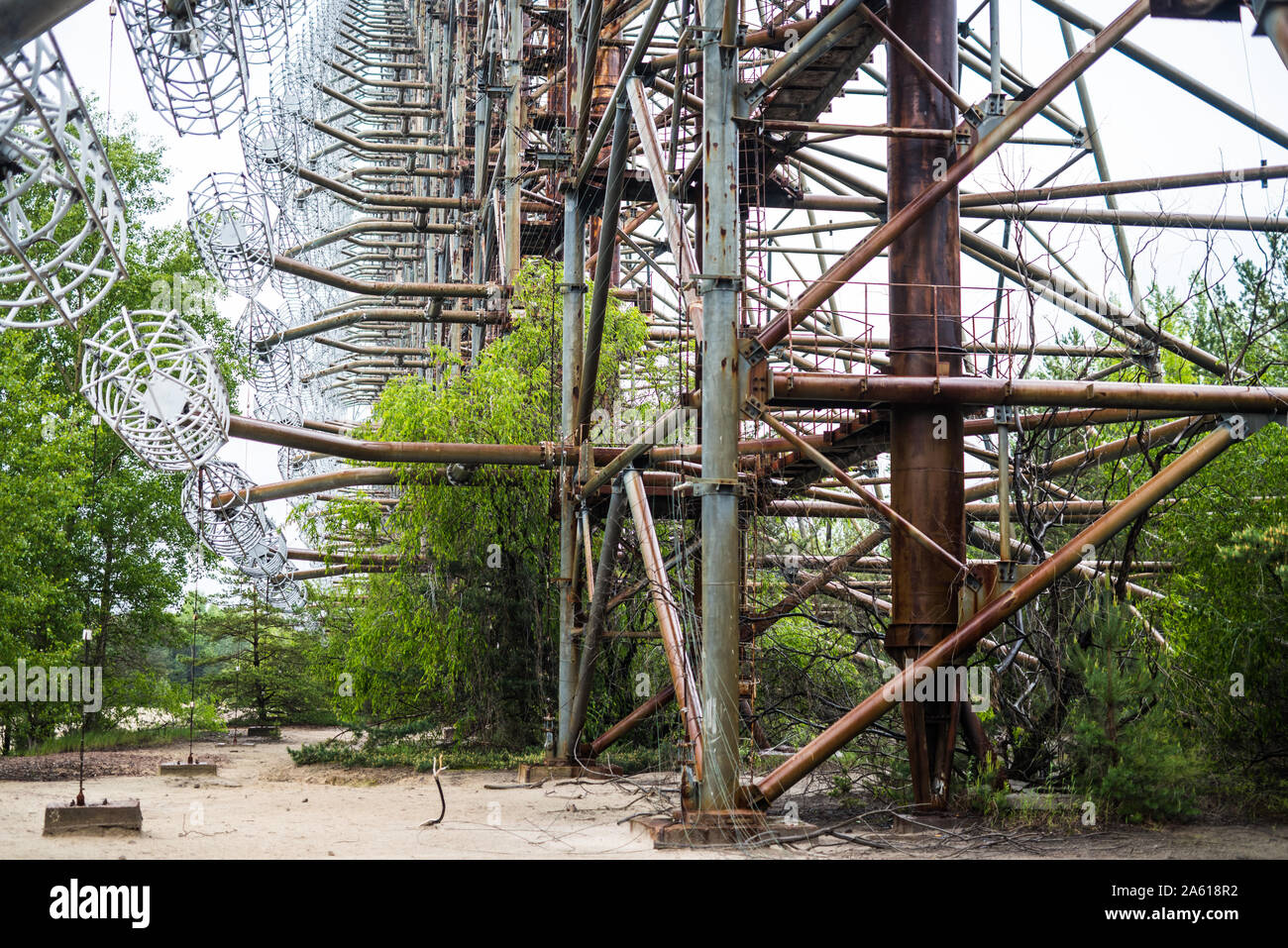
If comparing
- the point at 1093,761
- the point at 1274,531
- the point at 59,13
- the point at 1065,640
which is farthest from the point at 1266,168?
the point at 59,13

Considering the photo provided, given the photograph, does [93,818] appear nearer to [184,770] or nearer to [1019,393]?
[184,770]

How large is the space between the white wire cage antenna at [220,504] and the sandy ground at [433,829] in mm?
3649

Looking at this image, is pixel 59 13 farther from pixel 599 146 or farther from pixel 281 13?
pixel 599 146

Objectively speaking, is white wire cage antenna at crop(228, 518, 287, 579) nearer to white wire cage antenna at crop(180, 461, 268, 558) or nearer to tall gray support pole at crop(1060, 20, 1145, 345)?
white wire cage antenna at crop(180, 461, 268, 558)

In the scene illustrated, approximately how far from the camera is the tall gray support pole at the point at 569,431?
18.1 meters

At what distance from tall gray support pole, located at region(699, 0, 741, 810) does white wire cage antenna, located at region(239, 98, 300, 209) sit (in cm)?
934

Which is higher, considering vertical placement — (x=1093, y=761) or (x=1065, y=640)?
(x=1065, y=640)

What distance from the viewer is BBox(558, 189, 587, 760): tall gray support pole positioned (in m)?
18.1

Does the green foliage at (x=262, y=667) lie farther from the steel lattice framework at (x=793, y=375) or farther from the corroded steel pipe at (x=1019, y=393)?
the corroded steel pipe at (x=1019, y=393)

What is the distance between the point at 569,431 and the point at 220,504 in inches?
194

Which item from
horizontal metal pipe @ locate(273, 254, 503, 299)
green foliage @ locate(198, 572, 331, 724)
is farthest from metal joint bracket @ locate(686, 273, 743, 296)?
green foliage @ locate(198, 572, 331, 724)

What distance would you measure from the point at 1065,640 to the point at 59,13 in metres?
10.8

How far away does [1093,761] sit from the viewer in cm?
1174
